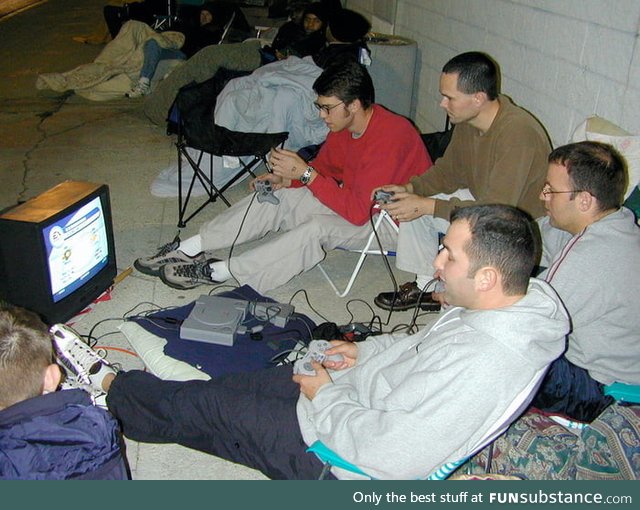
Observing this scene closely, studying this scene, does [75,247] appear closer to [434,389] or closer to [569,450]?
[434,389]

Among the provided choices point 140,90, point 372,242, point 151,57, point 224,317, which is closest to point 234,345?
point 224,317

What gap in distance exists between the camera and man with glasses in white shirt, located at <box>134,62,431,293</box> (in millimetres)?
3098

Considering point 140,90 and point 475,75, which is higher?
point 475,75

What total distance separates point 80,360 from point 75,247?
537mm

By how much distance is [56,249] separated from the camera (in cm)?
261

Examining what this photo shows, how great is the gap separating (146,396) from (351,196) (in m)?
1.45

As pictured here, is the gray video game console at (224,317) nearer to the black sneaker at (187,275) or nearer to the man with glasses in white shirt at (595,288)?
the black sneaker at (187,275)

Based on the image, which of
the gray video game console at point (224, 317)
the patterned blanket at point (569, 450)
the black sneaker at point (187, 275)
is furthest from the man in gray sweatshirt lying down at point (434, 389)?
the black sneaker at point (187, 275)

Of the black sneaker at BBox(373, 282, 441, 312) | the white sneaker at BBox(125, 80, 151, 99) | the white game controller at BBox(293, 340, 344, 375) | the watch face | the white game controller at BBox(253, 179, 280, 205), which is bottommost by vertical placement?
the white sneaker at BBox(125, 80, 151, 99)

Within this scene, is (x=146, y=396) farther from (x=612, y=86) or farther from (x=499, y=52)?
(x=499, y=52)

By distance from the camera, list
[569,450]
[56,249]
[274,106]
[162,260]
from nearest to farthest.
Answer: [569,450] < [56,249] < [162,260] < [274,106]

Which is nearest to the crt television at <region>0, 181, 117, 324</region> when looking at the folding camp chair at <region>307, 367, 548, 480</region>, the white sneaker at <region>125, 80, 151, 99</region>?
the folding camp chair at <region>307, 367, 548, 480</region>

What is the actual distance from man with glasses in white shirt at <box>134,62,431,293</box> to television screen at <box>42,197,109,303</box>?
436 millimetres

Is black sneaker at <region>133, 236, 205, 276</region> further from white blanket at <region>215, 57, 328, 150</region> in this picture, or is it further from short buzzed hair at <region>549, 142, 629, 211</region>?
short buzzed hair at <region>549, 142, 629, 211</region>
